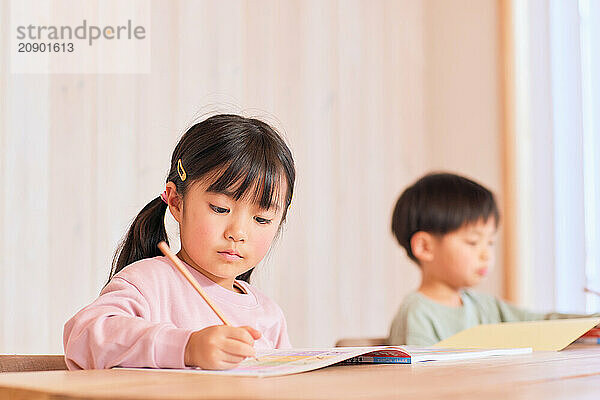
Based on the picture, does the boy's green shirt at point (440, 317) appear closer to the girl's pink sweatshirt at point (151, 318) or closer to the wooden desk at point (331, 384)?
the girl's pink sweatshirt at point (151, 318)

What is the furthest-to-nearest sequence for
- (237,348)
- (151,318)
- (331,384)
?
(151,318) → (237,348) → (331,384)

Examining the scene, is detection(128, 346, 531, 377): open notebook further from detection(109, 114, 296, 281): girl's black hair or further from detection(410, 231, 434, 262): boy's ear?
detection(410, 231, 434, 262): boy's ear

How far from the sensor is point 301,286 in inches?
107

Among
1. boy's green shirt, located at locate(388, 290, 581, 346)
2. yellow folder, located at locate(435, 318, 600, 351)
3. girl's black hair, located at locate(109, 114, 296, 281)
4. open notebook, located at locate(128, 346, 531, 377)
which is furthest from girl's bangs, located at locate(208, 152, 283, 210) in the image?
boy's green shirt, located at locate(388, 290, 581, 346)

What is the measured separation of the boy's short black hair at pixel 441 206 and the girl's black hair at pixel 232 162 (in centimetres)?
81

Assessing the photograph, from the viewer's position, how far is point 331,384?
65 centimetres

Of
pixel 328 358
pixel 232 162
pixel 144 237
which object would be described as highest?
pixel 232 162

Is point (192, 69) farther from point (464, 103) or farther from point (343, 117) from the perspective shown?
point (464, 103)

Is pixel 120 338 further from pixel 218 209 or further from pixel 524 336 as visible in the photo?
pixel 524 336

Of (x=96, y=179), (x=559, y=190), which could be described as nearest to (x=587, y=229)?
(x=559, y=190)

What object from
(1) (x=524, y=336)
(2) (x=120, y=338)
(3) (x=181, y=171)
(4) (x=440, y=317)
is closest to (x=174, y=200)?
(3) (x=181, y=171)

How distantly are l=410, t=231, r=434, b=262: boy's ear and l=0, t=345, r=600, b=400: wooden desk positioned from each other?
1.16 metres

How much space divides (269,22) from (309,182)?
535mm

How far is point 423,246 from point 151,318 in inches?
41.7
